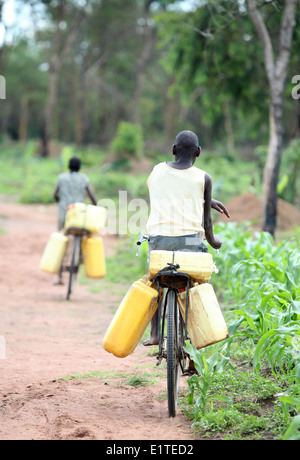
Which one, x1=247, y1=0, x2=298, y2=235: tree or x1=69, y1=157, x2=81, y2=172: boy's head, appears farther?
x1=247, y1=0, x2=298, y2=235: tree

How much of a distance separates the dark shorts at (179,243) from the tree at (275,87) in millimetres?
7593

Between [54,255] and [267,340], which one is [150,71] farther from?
[267,340]

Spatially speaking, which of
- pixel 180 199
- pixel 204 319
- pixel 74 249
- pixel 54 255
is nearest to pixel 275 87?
pixel 74 249

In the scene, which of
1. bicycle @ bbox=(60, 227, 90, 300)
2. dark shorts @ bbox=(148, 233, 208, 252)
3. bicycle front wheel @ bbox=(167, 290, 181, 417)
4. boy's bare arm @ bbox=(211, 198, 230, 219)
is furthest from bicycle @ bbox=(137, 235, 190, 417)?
bicycle @ bbox=(60, 227, 90, 300)

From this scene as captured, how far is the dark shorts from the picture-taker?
4.43m

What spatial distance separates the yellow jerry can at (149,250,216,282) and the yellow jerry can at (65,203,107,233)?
398 cm

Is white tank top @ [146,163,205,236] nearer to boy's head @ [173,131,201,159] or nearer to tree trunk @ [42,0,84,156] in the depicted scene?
boy's head @ [173,131,201,159]

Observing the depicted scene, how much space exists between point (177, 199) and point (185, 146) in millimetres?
379

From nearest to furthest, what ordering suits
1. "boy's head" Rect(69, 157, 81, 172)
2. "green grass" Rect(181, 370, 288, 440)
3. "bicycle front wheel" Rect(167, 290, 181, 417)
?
"green grass" Rect(181, 370, 288, 440)
"bicycle front wheel" Rect(167, 290, 181, 417)
"boy's head" Rect(69, 157, 81, 172)

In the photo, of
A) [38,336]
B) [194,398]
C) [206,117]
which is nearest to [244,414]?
[194,398]

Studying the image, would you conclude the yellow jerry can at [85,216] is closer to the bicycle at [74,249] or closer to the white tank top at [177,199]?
the bicycle at [74,249]

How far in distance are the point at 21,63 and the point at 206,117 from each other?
119 feet
